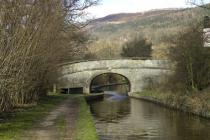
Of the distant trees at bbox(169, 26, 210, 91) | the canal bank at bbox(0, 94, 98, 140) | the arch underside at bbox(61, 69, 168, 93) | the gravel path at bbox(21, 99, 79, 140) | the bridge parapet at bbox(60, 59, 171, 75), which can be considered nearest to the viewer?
the gravel path at bbox(21, 99, 79, 140)

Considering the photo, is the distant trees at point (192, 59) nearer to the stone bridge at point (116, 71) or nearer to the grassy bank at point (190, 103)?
the grassy bank at point (190, 103)

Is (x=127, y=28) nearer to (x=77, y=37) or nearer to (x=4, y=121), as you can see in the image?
(x=77, y=37)

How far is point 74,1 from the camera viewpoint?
32062 millimetres

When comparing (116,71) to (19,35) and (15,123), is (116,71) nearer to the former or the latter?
(15,123)

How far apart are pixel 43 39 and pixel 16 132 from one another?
686cm

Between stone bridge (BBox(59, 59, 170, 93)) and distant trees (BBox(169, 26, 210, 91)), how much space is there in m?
26.9

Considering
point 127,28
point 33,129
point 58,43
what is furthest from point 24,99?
point 127,28

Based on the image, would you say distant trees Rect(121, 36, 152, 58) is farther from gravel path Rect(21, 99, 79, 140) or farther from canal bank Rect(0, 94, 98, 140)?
gravel path Rect(21, 99, 79, 140)

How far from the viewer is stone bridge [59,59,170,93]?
7044 centimetres

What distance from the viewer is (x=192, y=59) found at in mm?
40062

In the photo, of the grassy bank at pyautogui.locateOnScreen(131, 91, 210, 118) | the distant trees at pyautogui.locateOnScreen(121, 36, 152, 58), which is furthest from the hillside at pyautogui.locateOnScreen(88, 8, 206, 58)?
the grassy bank at pyautogui.locateOnScreen(131, 91, 210, 118)

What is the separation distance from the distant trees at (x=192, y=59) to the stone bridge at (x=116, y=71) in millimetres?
26894

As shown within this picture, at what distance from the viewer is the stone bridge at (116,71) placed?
70.4 m

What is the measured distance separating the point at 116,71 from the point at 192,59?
32.2 m
